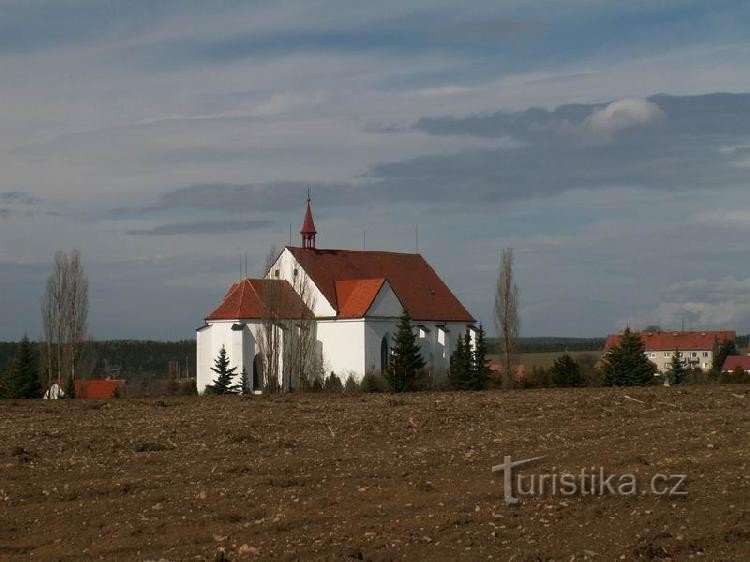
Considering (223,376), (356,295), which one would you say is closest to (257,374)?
(223,376)

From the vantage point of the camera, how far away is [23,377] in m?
52.5

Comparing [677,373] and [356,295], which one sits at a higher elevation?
[356,295]

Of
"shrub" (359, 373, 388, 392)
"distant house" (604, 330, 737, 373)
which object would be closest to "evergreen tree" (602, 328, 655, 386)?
"shrub" (359, 373, 388, 392)

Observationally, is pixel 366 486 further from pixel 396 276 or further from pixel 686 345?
pixel 686 345

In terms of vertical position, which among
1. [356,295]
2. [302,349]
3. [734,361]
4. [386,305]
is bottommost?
[734,361]

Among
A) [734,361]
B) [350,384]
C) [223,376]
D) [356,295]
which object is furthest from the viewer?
[734,361]

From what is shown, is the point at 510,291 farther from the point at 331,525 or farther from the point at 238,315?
the point at 331,525

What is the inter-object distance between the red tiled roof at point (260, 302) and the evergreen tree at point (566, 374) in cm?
1546

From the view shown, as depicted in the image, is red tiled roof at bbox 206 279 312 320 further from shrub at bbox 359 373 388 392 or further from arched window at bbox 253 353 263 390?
shrub at bbox 359 373 388 392

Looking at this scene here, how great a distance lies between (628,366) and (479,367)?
917 cm

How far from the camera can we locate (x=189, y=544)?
11.3 meters

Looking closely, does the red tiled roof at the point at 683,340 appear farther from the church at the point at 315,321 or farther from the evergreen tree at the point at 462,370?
the evergreen tree at the point at 462,370

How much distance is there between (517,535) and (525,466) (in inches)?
133

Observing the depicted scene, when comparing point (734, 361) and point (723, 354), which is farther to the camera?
point (723, 354)
